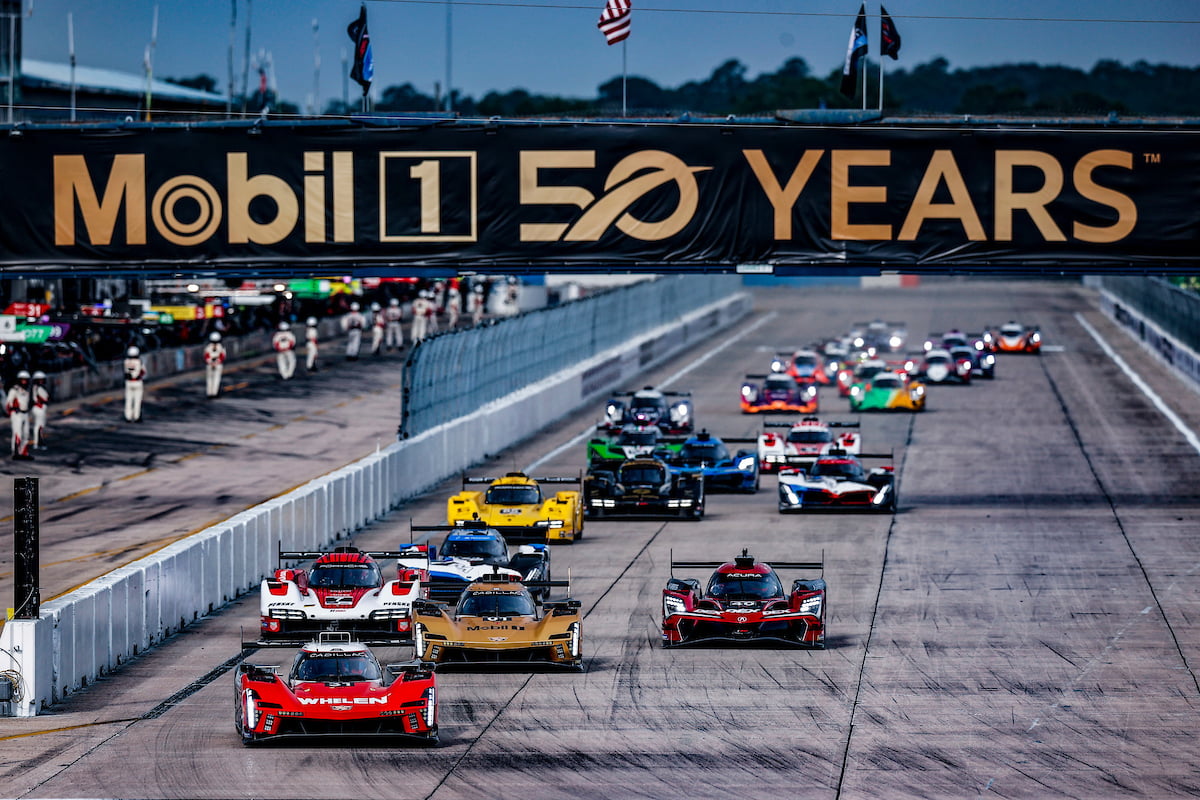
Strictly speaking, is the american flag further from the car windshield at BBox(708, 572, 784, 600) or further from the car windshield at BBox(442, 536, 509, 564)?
the car windshield at BBox(708, 572, 784, 600)

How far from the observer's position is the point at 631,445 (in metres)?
45.2

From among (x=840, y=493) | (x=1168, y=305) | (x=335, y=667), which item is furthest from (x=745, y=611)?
(x=1168, y=305)

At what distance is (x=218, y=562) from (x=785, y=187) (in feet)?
41.6

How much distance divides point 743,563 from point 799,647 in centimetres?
136

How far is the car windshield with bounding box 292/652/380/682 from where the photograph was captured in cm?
2055

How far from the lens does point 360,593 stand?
87.5ft

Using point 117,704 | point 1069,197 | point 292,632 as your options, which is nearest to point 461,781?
point 117,704

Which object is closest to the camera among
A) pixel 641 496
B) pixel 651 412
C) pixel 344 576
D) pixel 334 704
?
pixel 334 704

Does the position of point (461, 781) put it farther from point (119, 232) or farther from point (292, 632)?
point (119, 232)

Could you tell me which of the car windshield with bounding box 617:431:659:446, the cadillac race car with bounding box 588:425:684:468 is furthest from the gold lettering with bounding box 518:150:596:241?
the car windshield with bounding box 617:431:659:446

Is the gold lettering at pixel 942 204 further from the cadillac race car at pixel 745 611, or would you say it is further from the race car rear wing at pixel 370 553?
the race car rear wing at pixel 370 553

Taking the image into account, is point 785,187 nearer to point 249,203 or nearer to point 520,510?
point 520,510

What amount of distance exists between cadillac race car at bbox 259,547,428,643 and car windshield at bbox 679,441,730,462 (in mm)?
17286

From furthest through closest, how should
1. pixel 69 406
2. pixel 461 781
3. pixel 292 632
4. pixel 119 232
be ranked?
pixel 69 406
pixel 119 232
pixel 292 632
pixel 461 781
